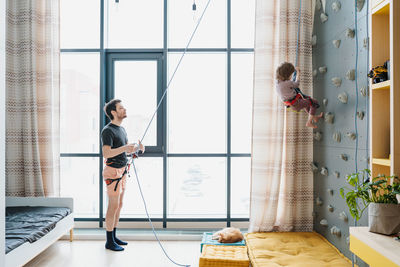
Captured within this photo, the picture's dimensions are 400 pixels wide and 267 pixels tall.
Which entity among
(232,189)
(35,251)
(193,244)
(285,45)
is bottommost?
(193,244)

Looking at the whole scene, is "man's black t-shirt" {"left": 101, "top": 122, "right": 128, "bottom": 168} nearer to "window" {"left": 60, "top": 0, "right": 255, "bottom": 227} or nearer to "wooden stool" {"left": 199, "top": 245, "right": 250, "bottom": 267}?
"window" {"left": 60, "top": 0, "right": 255, "bottom": 227}

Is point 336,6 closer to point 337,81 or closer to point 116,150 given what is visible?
point 337,81

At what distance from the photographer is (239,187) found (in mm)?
3580

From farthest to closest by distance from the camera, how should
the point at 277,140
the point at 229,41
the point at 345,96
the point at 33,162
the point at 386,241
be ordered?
→ the point at 229,41 → the point at 33,162 → the point at 277,140 → the point at 345,96 → the point at 386,241

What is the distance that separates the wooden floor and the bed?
186 millimetres

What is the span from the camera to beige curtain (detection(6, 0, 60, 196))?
3281 millimetres

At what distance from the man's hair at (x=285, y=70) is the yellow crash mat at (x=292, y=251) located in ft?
4.60

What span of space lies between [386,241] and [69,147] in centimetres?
333

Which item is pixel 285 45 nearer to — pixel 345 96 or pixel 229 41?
pixel 229 41

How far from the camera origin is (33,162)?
329 centimetres

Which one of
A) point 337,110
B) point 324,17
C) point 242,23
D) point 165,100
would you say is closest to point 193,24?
point 242,23

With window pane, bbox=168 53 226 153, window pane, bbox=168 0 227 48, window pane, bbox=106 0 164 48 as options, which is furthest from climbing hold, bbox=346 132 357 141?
window pane, bbox=106 0 164 48

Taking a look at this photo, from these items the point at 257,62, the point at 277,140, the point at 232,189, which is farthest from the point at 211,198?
the point at 257,62

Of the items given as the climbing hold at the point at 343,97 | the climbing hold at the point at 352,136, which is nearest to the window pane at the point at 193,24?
the climbing hold at the point at 343,97
